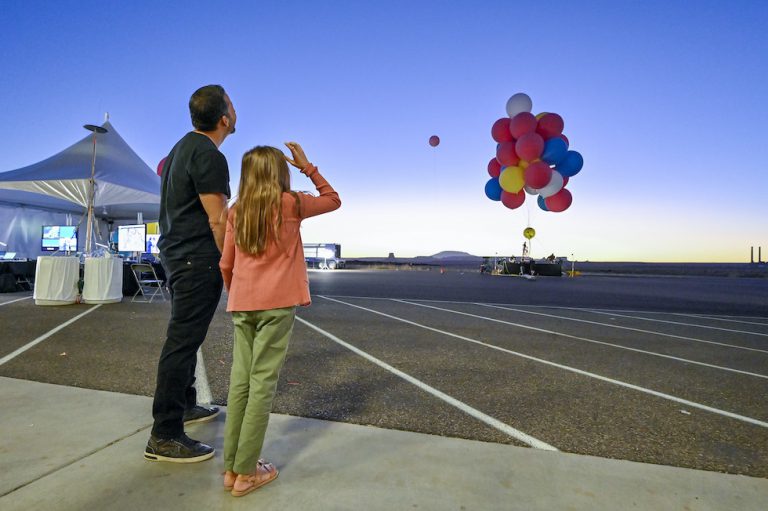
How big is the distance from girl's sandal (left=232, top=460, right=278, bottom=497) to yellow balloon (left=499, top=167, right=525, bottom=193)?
1256 cm

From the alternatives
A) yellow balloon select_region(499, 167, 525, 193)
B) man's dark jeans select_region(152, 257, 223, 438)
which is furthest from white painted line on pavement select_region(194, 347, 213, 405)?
yellow balloon select_region(499, 167, 525, 193)

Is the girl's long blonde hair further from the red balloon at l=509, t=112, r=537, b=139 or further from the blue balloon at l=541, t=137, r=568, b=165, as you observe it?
the blue balloon at l=541, t=137, r=568, b=165

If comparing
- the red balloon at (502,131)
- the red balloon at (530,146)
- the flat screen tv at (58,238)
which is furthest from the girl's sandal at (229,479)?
the flat screen tv at (58,238)

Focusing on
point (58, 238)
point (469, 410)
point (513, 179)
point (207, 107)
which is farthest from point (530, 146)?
point (58, 238)

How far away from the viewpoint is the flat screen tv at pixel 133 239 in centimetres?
1332

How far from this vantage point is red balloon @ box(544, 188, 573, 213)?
Answer: 1374 centimetres

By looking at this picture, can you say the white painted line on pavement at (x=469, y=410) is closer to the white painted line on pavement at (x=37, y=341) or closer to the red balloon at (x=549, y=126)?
the white painted line on pavement at (x=37, y=341)

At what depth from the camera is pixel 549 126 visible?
12984 millimetres

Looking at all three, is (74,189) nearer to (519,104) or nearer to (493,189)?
(493,189)

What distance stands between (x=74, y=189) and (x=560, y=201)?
18876mm

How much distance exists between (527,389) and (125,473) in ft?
9.74

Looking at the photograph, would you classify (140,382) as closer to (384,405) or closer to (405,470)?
(384,405)

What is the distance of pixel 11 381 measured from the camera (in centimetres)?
364

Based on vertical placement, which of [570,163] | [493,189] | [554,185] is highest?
[570,163]
